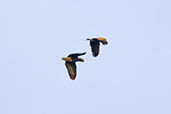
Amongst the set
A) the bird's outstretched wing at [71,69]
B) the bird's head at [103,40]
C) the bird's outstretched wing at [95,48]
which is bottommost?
the bird's outstretched wing at [71,69]

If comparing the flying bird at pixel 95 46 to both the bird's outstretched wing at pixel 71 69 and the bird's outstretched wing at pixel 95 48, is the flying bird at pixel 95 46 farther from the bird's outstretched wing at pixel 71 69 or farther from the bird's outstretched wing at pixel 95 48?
the bird's outstretched wing at pixel 71 69

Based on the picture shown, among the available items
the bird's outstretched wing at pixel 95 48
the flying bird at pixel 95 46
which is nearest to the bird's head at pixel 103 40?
the flying bird at pixel 95 46

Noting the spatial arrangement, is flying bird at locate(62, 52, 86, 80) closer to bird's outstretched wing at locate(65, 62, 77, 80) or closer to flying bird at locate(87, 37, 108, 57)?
bird's outstretched wing at locate(65, 62, 77, 80)

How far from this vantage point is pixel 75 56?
75.9 m

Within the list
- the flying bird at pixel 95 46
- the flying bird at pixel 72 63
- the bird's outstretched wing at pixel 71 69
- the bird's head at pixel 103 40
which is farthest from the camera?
the bird's head at pixel 103 40

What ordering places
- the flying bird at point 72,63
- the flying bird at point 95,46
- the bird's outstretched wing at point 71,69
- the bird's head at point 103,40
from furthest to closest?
the bird's head at point 103,40
the flying bird at point 95,46
the bird's outstretched wing at point 71,69
the flying bird at point 72,63

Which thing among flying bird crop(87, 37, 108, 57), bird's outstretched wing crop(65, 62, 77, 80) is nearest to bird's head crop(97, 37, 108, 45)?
flying bird crop(87, 37, 108, 57)

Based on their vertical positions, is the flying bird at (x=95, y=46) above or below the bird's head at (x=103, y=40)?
below

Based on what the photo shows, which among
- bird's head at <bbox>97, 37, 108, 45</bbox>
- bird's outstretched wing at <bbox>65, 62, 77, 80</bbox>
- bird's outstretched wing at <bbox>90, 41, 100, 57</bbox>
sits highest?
bird's head at <bbox>97, 37, 108, 45</bbox>

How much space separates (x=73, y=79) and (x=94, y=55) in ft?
11.6

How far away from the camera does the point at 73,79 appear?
7581 centimetres

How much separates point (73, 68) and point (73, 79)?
1.16m

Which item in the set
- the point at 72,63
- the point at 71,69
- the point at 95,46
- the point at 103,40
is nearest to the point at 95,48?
the point at 95,46

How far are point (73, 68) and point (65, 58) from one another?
4.71ft
